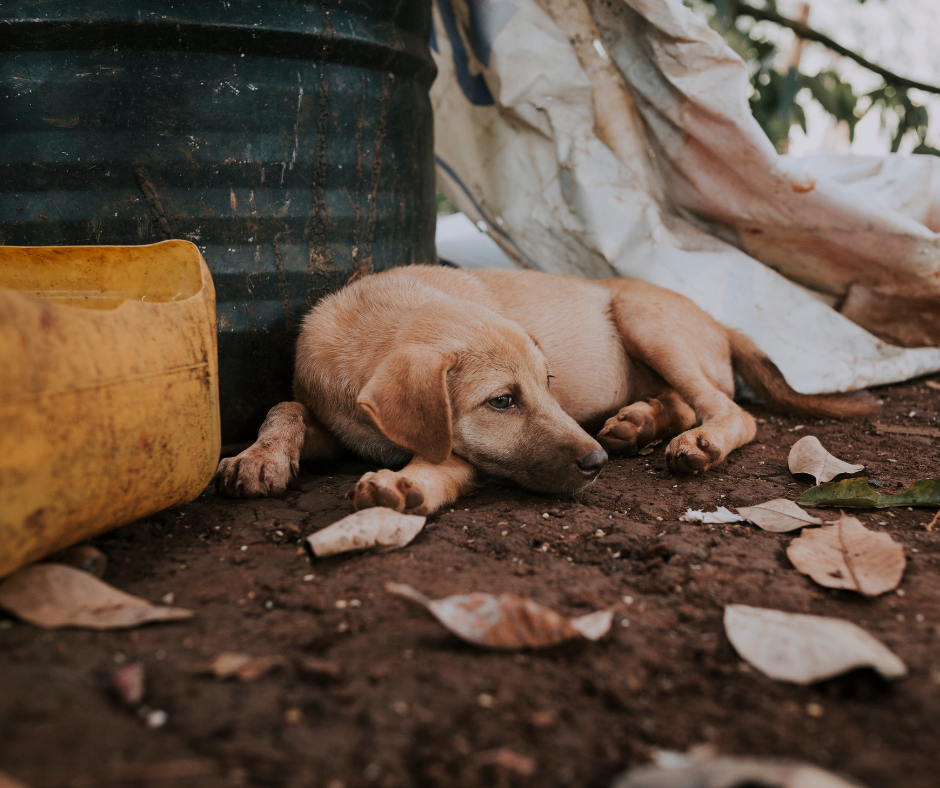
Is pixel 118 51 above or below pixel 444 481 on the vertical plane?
above

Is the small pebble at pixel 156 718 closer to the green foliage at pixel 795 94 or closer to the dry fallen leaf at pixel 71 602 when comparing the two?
the dry fallen leaf at pixel 71 602

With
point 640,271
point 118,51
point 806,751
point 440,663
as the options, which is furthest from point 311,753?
point 640,271

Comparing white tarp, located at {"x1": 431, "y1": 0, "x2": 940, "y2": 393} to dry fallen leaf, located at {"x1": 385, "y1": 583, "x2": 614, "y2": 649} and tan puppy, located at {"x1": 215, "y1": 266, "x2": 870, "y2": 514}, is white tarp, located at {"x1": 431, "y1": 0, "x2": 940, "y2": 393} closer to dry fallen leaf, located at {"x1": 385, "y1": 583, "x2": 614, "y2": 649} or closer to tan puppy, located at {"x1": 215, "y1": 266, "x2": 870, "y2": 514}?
tan puppy, located at {"x1": 215, "y1": 266, "x2": 870, "y2": 514}

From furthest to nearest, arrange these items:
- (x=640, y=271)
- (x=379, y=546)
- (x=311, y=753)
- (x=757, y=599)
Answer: (x=640, y=271), (x=379, y=546), (x=757, y=599), (x=311, y=753)

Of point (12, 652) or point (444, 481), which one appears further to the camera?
point (444, 481)

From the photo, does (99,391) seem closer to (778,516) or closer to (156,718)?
→ (156,718)

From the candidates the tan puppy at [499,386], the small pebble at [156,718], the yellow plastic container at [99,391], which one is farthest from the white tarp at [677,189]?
the small pebble at [156,718]

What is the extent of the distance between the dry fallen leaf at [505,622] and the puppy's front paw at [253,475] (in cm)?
108

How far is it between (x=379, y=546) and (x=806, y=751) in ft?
3.77

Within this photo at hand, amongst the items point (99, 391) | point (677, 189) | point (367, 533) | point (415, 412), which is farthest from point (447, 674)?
point (677, 189)

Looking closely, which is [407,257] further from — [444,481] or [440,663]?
[440,663]

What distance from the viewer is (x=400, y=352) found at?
2.56 meters

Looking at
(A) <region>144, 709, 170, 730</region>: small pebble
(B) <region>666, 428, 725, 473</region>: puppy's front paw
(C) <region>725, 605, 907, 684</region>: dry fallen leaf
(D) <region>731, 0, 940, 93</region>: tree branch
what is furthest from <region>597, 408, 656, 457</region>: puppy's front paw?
(D) <region>731, 0, 940, 93</region>: tree branch

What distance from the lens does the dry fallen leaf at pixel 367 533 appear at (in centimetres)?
194
